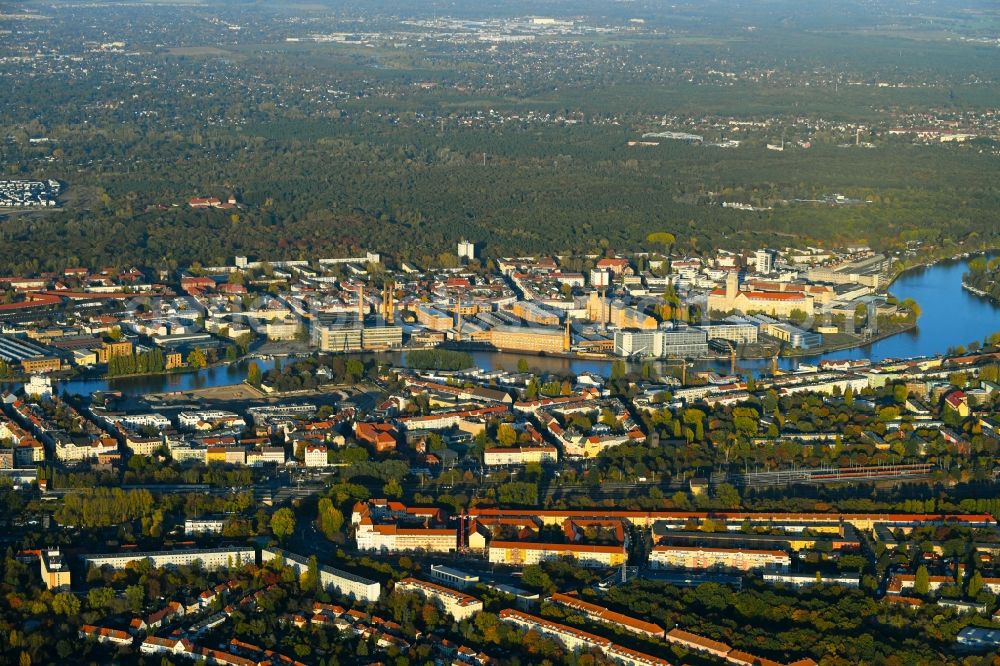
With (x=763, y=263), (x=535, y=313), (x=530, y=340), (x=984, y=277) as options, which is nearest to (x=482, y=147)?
(x=763, y=263)

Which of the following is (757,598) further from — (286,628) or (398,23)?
(398,23)

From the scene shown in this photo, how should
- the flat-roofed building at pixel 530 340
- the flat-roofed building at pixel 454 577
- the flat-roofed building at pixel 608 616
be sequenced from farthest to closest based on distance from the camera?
the flat-roofed building at pixel 530 340 < the flat-roofed building at pixel 454 577 < the flat-roofed building at pixel 608 616

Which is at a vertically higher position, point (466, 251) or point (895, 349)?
point (895, 349)

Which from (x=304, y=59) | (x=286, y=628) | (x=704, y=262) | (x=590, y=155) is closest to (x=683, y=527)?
(x=286, y=628)

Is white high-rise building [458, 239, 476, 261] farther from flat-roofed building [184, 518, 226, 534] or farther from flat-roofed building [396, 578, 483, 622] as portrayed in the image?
flat-roofed building [396, 578, 483, 622]

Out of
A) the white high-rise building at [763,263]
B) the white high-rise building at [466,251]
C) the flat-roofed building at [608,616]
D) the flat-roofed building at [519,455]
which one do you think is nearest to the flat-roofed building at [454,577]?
the flat-roofed building at [608,616]

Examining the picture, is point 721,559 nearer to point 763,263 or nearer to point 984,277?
point 763,263

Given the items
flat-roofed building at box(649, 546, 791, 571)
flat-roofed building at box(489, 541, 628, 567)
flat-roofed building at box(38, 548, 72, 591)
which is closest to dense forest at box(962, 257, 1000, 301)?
flat-roofed building at box(649, 546, 791, 571)

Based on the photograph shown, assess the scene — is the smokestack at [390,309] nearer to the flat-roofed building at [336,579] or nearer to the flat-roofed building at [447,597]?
the flat-roofed building at [336,579]
